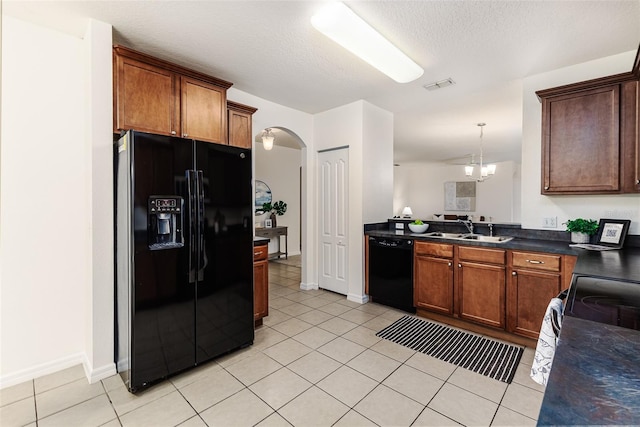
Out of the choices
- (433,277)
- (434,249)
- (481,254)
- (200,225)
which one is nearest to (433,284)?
(433,277)

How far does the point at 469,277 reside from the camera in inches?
116

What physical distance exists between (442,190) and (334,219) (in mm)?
6751

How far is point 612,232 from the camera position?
8.20 feet

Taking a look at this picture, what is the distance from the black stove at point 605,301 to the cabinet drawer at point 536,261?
3.23 feet

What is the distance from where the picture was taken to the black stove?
1054mm

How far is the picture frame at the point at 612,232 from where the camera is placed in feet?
8.01

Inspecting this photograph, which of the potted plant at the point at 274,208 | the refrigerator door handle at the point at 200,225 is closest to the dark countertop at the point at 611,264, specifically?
the refrigerator door handle at the point at 200,225

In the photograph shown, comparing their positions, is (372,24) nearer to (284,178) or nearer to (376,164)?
(376,164)

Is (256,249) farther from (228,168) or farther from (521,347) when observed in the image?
(521,347)

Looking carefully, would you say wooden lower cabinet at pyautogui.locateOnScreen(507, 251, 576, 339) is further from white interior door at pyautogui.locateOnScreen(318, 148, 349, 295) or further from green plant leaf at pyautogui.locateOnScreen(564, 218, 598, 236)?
white interior door at pyautogui.locateOnScreen(318, 148, 349, 295)

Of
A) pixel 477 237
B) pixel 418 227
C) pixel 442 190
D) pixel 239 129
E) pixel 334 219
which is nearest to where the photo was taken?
pixel 239 129

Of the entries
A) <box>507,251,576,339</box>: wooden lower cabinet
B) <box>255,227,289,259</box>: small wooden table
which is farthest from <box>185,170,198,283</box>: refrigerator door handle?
<box>255,227,289,259</box>: small wooden table

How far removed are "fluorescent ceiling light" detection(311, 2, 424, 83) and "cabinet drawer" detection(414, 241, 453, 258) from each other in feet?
5.56

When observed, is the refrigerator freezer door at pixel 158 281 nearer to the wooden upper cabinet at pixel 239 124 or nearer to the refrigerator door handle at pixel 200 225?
the refrigerator door handle at pixel 200 225
